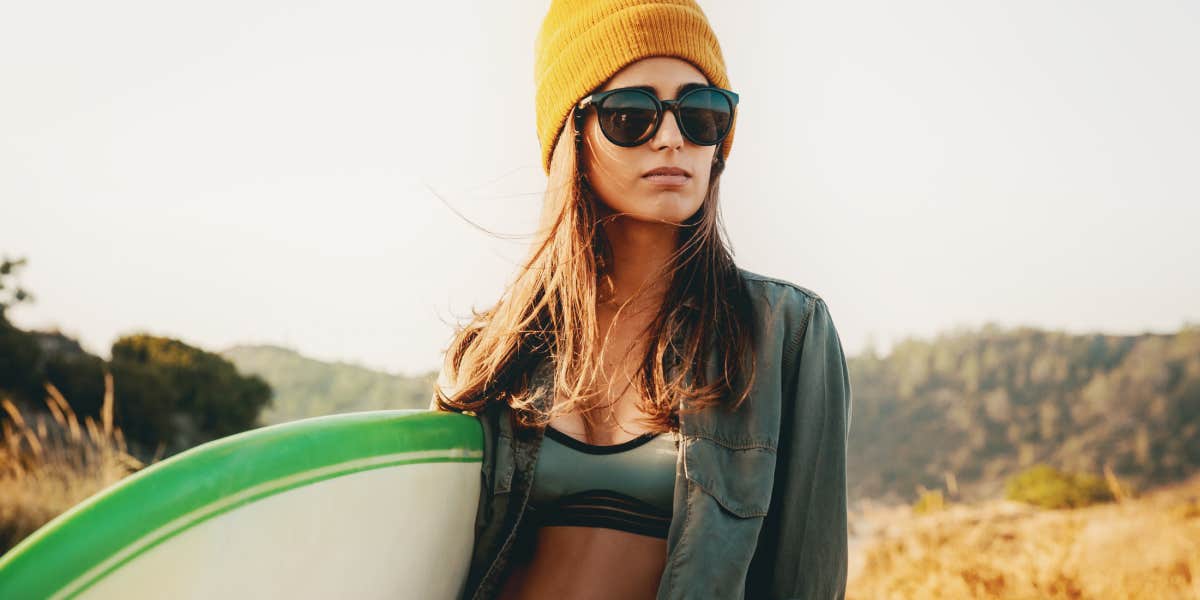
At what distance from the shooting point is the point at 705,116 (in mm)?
1827

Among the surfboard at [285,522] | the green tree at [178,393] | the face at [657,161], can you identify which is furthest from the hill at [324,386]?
the face at [657,161]

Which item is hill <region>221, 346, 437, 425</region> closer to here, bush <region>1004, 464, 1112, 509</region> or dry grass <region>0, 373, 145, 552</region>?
dry grass <region>0, 373, 145, 552</region>

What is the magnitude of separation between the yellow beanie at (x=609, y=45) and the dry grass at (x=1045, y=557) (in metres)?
1.82

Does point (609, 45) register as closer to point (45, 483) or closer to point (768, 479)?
point (768, 479)

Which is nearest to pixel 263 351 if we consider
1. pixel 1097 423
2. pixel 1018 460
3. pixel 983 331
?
pixel 983 331

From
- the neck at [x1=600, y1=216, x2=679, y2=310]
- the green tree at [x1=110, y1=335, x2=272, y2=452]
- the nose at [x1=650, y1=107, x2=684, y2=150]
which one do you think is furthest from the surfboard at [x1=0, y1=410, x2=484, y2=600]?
the green tree at [x1=110, y1=335, x2=272, y2=452]

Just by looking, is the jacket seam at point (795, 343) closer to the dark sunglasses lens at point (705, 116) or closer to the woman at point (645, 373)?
the woman at point (645, 373)

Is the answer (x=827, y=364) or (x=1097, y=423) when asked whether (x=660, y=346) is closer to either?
(x=827, y=364)

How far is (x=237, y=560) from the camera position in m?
1.54

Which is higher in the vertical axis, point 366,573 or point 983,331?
point 983,331

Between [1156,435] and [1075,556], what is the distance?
38.8ft

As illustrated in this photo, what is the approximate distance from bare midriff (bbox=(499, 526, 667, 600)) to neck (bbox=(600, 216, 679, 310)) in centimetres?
53

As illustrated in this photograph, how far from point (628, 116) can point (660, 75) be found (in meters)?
0.12

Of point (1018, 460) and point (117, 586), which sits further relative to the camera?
point (1018, 460)
